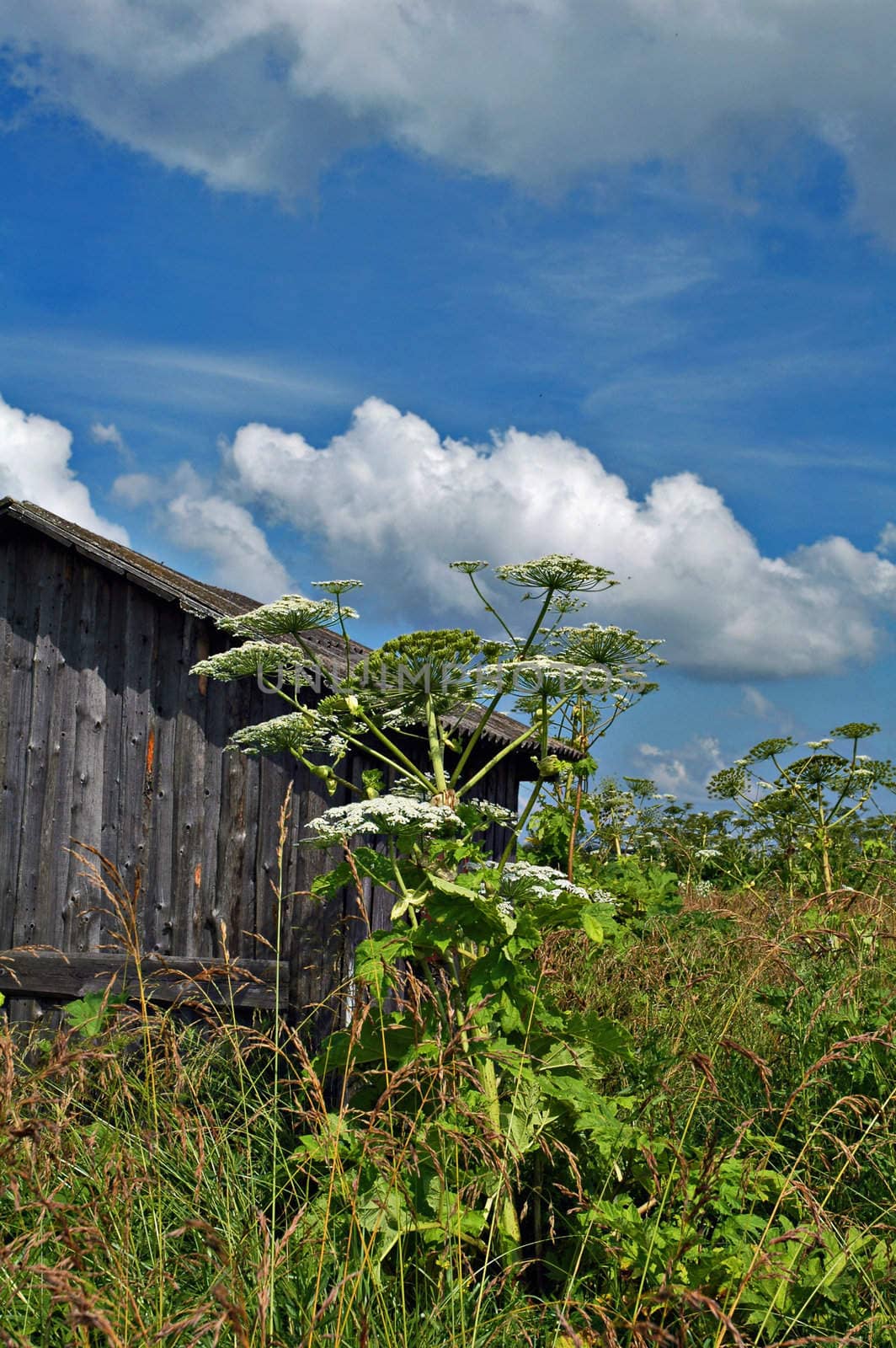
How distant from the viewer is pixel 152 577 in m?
8.20

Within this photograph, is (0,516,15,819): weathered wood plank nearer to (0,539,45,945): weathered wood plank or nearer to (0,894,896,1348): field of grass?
(0,539,45,945): weathered wood plank

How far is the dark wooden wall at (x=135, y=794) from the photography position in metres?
7.53

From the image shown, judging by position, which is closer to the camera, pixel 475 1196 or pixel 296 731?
pixel 475 1196

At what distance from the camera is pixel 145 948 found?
26.7 feet

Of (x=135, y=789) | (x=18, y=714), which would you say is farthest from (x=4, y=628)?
(x=135, y=789)

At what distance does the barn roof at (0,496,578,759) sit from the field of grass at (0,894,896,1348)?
351 cm

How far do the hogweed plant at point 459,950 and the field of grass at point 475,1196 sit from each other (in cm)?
4

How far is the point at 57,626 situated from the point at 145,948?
2.96m

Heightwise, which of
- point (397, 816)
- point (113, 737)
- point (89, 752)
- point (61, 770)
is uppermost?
point (113, 737)

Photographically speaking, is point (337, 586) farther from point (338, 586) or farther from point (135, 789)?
point (135, 789)

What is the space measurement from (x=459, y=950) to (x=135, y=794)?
5035 mm

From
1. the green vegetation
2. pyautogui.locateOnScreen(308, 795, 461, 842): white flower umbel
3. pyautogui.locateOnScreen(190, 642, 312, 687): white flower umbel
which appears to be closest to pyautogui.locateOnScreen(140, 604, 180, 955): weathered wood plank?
the green vegetation

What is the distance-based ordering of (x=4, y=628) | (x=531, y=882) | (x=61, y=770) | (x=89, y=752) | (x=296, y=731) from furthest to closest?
1. (x=4, y=628)
2. (x=61, y=770)
3. (x=89, y=752)
4. (x=296, y=731)
5. (x=531, y=882)

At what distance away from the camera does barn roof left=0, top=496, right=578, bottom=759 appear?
777cm
